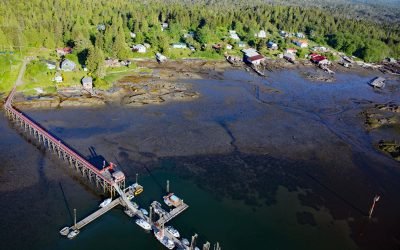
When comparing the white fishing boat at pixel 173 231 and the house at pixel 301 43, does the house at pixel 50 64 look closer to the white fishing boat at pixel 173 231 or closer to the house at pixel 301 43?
the white fishing boat at pixel 173 231

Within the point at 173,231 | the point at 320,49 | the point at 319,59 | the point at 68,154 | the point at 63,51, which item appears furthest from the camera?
the point at 320,49

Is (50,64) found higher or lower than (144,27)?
lower

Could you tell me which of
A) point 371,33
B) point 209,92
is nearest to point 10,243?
point 209,92

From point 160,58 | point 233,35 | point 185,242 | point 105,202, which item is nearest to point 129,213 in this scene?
point 105,202

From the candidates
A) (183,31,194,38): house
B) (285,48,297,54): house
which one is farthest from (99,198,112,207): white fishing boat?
(285,48,297,54): house

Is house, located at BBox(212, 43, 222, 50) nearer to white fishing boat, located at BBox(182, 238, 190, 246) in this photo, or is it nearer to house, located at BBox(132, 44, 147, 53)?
house, located at BBox(132, 44, 147, 53)

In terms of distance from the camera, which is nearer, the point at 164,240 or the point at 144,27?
the point at 164,240

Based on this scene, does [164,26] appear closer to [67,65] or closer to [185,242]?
[67,65]

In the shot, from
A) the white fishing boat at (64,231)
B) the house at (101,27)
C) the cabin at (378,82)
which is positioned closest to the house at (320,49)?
the cabin at (378,82)
